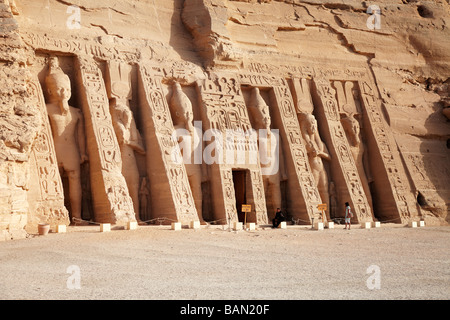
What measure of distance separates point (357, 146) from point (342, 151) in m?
0.86

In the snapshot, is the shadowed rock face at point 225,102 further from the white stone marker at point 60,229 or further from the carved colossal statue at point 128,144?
the white stone marker at point 60,229

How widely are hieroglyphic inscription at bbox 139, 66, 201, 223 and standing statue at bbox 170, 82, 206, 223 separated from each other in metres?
0.35

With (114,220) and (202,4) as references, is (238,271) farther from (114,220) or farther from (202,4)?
(202,4)

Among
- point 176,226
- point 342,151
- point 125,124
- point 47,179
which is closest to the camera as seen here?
point 176,226

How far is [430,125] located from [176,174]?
964 centimetres

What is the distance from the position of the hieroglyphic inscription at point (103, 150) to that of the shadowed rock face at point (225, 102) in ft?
0.11

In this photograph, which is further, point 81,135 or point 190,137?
point 190,137

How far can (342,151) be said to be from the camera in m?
17.8

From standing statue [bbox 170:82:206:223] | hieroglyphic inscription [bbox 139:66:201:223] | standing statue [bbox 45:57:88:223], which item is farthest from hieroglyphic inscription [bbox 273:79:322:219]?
standing statue [bbox 45:57:88:223]

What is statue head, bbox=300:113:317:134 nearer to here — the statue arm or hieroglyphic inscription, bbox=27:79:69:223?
the statue arm

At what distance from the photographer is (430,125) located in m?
19.3

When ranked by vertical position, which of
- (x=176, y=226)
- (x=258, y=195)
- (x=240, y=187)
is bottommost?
(x=176, y=226)

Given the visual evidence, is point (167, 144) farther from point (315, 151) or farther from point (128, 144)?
point (315, 151)

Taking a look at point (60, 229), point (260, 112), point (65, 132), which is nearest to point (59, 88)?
point (65, 132)
